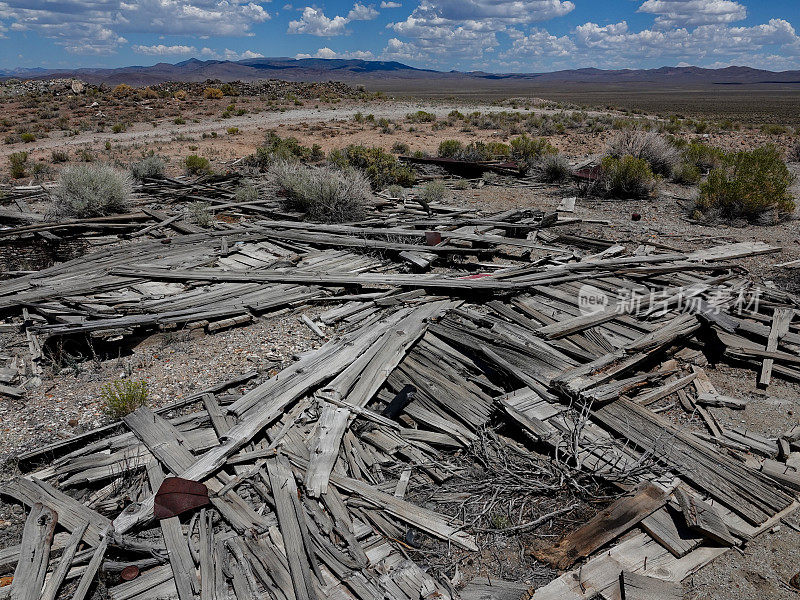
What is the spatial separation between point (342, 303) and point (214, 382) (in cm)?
238

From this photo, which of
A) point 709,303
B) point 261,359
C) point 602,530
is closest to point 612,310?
point 709,303

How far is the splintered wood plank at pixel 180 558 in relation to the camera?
130 inches

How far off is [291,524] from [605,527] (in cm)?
235

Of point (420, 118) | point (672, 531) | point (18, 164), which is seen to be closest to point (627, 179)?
point (672, 531)

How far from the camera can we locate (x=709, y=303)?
6848 mm

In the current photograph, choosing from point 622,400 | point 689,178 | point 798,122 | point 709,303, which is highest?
point 798,122

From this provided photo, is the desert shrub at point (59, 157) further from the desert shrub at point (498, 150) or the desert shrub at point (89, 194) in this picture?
the desert shrub at point (498, 150)

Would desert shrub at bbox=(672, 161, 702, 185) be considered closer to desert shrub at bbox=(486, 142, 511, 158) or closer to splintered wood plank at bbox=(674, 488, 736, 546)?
desert shrub at bbox=(486, 142, 511, 158)

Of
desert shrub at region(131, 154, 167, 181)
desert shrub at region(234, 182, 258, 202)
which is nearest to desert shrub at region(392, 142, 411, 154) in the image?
desert shrub at region(131, 154, 167, 181)

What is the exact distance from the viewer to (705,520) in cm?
374

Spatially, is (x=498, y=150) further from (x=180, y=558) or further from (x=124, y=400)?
(x=180, y=558)

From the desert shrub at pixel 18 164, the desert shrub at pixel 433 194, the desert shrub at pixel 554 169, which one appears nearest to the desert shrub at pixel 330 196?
the desert shrub at pixel 433 194

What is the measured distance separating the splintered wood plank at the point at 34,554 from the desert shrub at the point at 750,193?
517 inches

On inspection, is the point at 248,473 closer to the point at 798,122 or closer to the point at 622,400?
the point at 622,400
